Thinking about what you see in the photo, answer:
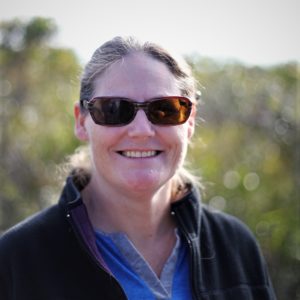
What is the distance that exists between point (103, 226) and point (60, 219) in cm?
22

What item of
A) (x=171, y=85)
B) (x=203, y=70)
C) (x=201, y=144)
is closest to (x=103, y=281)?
(x=171, y=85)

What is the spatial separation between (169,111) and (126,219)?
59 centimetres

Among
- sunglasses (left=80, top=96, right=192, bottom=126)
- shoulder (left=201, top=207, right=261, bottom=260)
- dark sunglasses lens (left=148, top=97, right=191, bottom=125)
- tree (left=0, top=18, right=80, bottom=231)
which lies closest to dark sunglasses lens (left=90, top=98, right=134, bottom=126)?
sunglasses (left=80, top=96, right=192, bottom=126)

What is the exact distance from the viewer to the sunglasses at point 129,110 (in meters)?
2.41

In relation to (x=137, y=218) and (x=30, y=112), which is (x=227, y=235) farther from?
(x=30, y=112)

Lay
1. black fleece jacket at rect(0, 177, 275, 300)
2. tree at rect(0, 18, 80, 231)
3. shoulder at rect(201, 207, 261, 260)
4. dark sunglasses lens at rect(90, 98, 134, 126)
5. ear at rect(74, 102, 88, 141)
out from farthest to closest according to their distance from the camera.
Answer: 1. tree at rect(0, 18, 80, 231)
2. shoulder at rect(201, 207, 261, 260)
3. ear at rect(74, 102, 88, 141)
4. dark sunglasses lens at rect(90, 98, 134, 126)
5. black fleece jacket at rect(0, 177, 275, 300)

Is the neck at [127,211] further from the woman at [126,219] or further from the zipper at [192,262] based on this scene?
the zipper at [192,262]

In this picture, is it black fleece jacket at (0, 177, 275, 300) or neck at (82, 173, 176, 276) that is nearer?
black fleece jacket at (0, 177, 275, 300)

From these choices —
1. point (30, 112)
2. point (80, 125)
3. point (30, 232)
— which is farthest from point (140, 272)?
point (30, 112)

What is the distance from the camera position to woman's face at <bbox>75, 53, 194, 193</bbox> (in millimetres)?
2434

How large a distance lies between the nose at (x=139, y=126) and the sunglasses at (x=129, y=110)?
0.05 ft

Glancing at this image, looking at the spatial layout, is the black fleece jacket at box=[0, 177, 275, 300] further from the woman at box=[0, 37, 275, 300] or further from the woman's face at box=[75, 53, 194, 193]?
the woman's face at box=[75, 53, 194, 193]

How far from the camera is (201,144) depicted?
15.6ft

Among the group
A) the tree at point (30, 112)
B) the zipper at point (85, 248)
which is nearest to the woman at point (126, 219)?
the zipper at point (85, 248)
